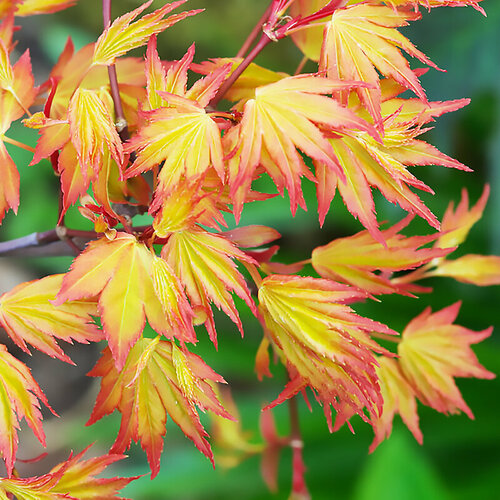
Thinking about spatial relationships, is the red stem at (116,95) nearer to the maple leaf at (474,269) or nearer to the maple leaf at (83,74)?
the maple leaf at (83,74)

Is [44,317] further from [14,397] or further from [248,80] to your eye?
[248,80]

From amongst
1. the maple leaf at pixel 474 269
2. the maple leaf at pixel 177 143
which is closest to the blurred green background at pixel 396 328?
→ the maple leaf at pixel 474 269

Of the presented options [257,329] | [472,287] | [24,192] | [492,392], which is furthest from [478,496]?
[24,192]

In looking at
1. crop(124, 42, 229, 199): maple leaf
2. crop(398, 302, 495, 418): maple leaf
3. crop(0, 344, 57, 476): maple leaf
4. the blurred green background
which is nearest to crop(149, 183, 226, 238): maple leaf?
crop(124, 42, 229, 199): maple leaf

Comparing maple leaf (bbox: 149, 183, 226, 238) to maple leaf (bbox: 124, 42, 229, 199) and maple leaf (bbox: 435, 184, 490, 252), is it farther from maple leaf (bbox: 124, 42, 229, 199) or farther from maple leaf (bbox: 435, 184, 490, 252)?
maple leaf (bbox: 435, 184, 490, 252)

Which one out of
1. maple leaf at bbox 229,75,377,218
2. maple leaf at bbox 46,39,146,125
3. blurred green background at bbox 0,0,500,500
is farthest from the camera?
blurred green background at bbox 0,0,500,500

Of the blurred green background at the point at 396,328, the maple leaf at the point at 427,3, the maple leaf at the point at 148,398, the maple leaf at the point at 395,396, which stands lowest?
the blurred green background at the point at 396,328
